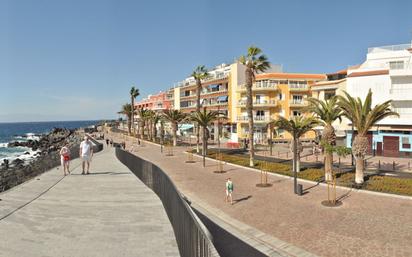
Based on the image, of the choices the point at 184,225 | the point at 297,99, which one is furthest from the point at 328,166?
the point at 297,99

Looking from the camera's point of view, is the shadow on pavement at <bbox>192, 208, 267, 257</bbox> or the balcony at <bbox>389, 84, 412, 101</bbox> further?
the balcony at <bbox>389, 84, 412, 101</bbox>

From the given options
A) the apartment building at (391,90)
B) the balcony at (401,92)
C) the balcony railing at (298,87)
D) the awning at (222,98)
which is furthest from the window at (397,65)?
the awning at (222,98)

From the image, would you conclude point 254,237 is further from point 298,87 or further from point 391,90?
point 298,87

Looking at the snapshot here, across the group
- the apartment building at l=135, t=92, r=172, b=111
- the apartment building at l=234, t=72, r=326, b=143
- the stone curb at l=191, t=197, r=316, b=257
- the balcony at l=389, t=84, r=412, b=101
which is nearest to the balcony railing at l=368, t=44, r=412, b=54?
the balcony at l=389, t=84, r=412, b=101

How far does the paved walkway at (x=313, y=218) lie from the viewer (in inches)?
443

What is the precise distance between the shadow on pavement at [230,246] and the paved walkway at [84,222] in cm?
Answer: 250

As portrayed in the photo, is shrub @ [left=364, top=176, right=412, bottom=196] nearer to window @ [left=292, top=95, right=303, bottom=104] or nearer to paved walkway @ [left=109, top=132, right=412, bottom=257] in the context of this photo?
paved walkway @ [left=109, top=132, right=412, bottom=257]

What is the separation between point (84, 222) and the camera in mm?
10180

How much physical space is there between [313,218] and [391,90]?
29.0 meters

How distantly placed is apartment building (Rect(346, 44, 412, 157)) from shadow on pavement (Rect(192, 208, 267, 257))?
30.5 meters

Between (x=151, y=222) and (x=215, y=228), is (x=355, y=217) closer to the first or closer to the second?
(x=215, y=228)

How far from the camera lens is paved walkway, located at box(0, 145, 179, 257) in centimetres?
829

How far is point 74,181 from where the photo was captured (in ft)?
53.4

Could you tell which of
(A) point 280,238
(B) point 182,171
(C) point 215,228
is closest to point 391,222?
(A) point 280,238
